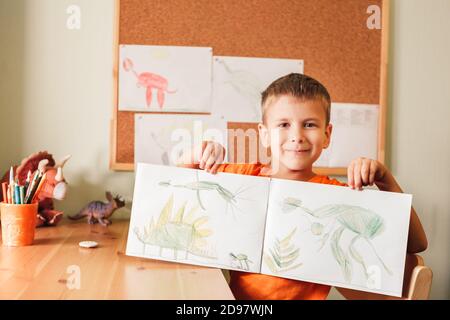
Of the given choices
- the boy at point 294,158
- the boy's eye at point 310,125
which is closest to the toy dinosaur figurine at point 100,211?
the boy at point 294,158

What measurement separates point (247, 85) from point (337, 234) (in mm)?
634

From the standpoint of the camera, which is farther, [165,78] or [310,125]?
[165,78]

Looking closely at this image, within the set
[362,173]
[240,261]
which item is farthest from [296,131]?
[240,261]

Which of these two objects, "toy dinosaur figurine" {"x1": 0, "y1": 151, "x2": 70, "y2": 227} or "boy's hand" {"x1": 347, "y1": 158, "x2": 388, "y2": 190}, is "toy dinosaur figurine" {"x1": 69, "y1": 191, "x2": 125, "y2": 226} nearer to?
"toy dinosaur figurine" {"x1": 0, "y1": 151, "x2": 70, "y2": 227}

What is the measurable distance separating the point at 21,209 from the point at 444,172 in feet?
3.89

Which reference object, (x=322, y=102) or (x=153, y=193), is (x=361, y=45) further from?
(x=153, y=193)

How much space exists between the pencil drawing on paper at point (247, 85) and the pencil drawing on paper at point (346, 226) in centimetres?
55

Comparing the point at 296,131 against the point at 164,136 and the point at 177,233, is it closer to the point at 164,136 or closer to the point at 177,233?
the point at 177,233

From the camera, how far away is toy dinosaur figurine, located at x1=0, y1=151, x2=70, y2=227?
116 cm

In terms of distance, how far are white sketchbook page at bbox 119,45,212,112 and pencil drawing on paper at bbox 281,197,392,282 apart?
23.0 inches

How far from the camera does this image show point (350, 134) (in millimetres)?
1417

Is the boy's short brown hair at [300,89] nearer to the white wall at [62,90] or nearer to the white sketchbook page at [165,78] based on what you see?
the white sketchbook page at [165,78]
